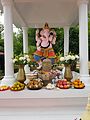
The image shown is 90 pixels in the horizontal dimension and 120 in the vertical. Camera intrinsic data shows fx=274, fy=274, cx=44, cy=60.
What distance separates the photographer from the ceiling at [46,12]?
7868 mm

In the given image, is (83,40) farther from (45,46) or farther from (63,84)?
(45,46)

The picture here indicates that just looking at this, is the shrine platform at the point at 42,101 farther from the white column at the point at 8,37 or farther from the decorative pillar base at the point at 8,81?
the white column at the point at 8,37

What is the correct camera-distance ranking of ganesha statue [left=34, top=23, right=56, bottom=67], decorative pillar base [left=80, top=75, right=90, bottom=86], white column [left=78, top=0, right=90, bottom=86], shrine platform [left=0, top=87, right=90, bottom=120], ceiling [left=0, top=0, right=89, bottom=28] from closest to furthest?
shrine platform [left=0, top=87, right=90, bottom=120], decorative pillar base [left=80, top=75, right=90, bottom=86], white column [left=78, top=0, right=90, bottom=86], ganesha statue [left=34, top=23, right=56, bottom=67], ceiling [left=0, top=0, right=89, bottom=28]

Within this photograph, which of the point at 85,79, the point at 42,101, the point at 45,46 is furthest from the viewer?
the point at 45,46

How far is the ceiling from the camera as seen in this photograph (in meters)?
7.87

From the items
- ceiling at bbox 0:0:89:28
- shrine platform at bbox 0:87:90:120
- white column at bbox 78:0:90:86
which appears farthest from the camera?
ceiling at bbox 0:0:89:28

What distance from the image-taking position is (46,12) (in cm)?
914

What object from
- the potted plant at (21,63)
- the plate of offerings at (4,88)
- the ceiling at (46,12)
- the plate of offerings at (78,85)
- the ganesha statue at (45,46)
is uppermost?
the ceiling at (46,12)

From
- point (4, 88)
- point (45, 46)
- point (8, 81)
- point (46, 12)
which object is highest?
point (46, 12)

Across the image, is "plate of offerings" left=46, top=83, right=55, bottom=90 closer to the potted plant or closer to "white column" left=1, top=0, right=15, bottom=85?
the potted plant

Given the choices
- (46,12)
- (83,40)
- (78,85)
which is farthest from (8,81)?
(46,12)

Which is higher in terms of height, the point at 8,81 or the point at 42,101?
the point at 8,81

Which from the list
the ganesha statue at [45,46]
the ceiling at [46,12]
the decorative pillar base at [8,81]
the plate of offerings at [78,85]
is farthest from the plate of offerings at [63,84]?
the ceiling at [46,12]

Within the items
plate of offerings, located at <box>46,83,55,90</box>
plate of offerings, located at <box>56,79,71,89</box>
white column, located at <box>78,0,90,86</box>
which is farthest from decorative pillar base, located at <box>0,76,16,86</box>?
white column, located at <box>78,0,90,86</box>
